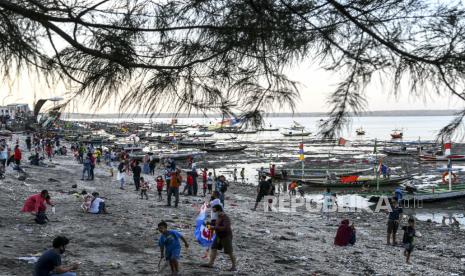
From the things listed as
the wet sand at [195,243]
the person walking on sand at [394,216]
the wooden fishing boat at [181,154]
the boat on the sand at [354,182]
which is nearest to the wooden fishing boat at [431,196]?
the boat on the sand at [354,182]

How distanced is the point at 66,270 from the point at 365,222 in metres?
14.7

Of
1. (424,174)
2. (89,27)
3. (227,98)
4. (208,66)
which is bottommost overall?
(424,174)

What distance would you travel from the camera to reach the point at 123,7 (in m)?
3.58

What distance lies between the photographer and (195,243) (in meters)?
11.3

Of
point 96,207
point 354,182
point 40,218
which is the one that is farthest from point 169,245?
point 354,182

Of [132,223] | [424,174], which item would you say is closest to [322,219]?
[132,223]

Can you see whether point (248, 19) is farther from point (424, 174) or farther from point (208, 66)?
point (424, 174)

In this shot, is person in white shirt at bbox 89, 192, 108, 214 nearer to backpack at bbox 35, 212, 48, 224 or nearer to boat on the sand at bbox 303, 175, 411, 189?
backpack at bbox 35, 212, 48, 224

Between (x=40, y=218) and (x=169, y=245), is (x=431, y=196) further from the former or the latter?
(x=169, y=245)

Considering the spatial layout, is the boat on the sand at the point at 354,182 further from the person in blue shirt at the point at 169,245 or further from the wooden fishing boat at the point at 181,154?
the person in blue shirt at the point at 169,245

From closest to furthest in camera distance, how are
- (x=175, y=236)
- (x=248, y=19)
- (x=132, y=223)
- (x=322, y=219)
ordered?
(x=248, y=19), (x=175, y=236), (x=132, y=223), (x=322, y=219)

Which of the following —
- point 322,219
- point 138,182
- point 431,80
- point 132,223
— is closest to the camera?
point 431,80

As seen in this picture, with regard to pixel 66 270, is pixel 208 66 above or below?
above

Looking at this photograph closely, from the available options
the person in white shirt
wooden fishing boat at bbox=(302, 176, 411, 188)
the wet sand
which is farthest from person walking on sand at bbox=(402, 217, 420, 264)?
wooden fishing boat at bbox=(302, 176, 411, 188)
